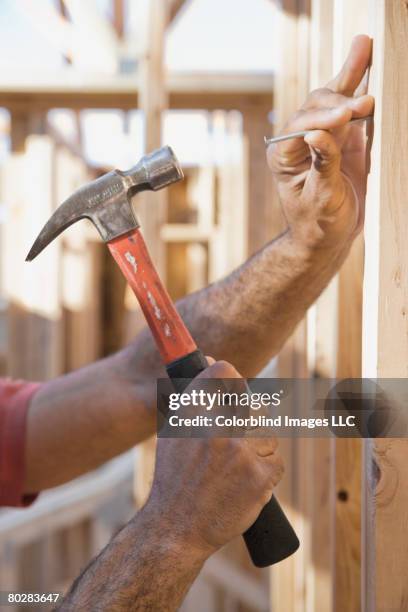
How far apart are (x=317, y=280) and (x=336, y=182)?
0.21 metres

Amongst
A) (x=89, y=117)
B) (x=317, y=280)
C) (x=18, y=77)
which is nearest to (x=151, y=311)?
(x=317, y=280)

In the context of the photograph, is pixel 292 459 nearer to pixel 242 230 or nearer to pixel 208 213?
pixel 242 230

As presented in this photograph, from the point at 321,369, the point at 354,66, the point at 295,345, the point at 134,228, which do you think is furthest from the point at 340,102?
the point at 295,345

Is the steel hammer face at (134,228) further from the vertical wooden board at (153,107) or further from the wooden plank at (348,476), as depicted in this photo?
the vertical wooden board at (153,107)

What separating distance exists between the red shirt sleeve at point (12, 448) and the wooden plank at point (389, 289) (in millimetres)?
881

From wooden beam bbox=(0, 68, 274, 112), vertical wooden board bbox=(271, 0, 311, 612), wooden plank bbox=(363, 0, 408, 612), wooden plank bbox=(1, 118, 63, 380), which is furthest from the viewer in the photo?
wooden plank bbox=(1, 118, 63, 380)

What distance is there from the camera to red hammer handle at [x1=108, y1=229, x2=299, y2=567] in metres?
0.86

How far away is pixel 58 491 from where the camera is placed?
3.69 m

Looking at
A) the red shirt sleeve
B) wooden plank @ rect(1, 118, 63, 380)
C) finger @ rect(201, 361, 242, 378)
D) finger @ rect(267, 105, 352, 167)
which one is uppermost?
wooden plank @ rect(1, 118, 63, 380)

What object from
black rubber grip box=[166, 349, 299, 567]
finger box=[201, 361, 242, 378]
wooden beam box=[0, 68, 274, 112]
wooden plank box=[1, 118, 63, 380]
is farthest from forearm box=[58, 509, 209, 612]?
wooden plank box=[1, 118, 63, 380]

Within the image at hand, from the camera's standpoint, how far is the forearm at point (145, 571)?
0.77 metres

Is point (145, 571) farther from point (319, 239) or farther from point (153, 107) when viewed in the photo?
point (153, 107)

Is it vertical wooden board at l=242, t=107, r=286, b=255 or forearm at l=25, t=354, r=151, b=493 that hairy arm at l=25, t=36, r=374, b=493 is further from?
vertical wooden board at l=242, t=107, r=286, b=255

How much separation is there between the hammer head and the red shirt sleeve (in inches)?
19.6
